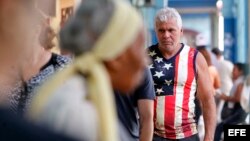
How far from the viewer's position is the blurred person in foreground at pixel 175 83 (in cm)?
601

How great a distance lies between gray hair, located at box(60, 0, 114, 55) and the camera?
1.97m

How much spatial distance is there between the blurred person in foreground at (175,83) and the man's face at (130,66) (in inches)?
152

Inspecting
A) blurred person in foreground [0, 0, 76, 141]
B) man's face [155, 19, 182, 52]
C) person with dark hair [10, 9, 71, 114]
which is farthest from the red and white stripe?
blurred person in foreground [0, 0, 76, 141]

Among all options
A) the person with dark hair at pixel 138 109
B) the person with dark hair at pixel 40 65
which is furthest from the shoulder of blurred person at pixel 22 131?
the person with dark hair at pixel 138 109

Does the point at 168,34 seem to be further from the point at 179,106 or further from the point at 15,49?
the point at 15,49

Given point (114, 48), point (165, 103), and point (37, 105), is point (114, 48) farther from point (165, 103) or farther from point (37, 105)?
point (165, 103)

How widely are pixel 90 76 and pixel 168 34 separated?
14.0 feet

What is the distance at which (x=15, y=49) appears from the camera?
2053 mm

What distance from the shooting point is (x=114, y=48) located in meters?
1.98

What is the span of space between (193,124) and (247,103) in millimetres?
5672

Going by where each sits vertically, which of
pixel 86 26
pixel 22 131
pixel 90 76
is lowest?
pixel 22 131

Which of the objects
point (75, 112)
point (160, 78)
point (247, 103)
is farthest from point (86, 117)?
point (247, 103)

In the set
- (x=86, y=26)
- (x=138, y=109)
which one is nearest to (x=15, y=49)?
(x=86, y=26)

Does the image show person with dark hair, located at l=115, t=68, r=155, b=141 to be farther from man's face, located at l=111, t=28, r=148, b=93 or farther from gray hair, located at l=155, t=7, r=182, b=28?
man's face, located at l=111, t=28, r=148, b=93
